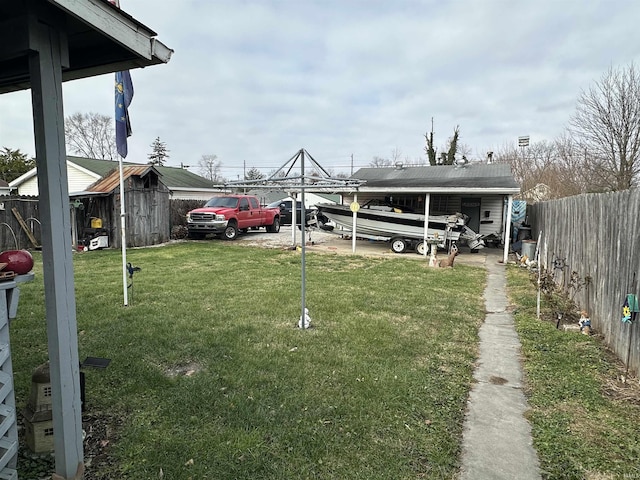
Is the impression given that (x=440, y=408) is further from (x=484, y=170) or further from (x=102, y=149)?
(x=102, y=149)

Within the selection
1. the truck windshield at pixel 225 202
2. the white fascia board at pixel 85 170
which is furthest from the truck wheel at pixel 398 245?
the white fascia board at pixel 85 170

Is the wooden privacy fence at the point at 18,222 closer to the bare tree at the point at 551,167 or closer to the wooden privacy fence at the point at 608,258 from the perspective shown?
the wooden privacy fence at the point at 608,258

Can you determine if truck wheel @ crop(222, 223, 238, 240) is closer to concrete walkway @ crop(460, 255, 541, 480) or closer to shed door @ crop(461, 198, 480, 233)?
shed door @ crop(461, 198, 480, 233)

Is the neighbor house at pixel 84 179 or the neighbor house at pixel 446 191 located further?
the neighbor house at pixel 84 179

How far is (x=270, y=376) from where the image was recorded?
362 cm

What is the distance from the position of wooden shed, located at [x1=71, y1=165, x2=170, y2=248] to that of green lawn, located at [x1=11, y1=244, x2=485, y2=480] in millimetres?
6165

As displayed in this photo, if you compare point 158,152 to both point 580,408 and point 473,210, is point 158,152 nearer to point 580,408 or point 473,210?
point 473,210

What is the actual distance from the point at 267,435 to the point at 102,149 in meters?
46.5

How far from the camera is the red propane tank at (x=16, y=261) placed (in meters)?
2.26

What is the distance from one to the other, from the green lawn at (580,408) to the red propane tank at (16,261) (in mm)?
3539

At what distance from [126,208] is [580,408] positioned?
1356cm

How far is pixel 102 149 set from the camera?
135ft

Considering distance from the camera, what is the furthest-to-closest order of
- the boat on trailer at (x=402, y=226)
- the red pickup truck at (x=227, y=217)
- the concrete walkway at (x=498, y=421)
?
the red pickup truck at (x=227, y=217), the boat on trailer at (x=402, y=226), the concrete walkway at (x=498, y=421)

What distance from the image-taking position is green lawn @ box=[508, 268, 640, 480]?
97.7 inches
